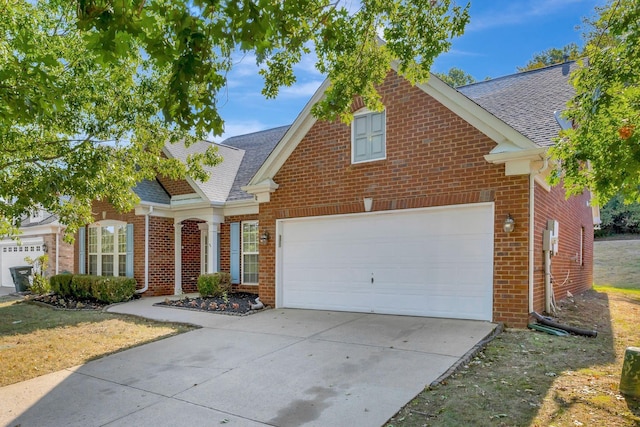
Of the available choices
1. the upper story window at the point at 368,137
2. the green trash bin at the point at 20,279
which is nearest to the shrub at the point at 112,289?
the green trash bin at the point at 20,279

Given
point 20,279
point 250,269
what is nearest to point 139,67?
point 250,269

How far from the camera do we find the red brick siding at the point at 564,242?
8.22m

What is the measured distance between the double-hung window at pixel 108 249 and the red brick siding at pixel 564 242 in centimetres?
1221

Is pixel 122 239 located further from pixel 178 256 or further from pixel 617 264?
pixel 617 264

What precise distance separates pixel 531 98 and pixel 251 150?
1120 centimetres

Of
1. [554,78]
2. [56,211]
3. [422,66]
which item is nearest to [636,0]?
[422,66]

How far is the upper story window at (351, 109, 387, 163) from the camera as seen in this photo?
9.45 metres

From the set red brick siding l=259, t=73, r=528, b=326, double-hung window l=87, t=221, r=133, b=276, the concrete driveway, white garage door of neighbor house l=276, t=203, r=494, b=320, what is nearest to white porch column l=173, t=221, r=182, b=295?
double-hung window l=87, t=221, r=133, b=276

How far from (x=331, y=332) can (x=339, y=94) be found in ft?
14.5

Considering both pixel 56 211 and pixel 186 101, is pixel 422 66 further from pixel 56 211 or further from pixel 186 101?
pixel 56 211

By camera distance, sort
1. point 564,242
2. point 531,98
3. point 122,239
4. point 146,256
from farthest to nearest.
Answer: point 122,239
point 146,256
point 564,242
point 531,98

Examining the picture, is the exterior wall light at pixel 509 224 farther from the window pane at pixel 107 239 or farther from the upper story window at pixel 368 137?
the window pane at pixel 107 239

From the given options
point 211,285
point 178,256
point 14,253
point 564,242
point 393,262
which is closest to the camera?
point 393,262

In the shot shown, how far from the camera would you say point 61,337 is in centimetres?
859
